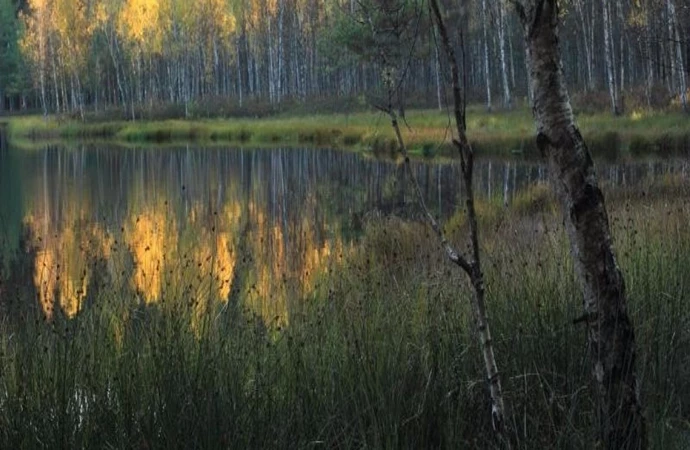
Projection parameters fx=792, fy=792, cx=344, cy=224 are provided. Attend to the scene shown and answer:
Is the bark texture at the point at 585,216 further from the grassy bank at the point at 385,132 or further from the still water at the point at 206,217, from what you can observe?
the grassy bank at the point at 385,132

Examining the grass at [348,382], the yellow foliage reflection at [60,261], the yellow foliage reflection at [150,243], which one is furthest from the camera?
the yellow foliage reflection at [150,243]

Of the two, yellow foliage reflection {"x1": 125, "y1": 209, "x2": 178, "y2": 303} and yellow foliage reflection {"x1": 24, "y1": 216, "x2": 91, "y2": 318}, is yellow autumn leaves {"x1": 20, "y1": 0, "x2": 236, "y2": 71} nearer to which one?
yellow foliage reflection {"x1": 24, "y1": 216, "x2": 91, "y2": 318}

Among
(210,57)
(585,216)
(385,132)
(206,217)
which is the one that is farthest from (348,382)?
(210,57)

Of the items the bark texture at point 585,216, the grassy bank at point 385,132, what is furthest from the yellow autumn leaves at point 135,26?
the bark texture at point 585,216

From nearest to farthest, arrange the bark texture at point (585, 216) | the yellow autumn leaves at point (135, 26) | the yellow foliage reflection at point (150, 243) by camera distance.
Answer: the bark texture at point (585, 216) → the yellow foliage reflection at point (150, 243) → the yellow autumn leaves at point (135, 26)

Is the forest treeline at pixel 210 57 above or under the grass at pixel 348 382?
above

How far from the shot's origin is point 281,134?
3906 cm

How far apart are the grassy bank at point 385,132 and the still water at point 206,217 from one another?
1.99 meters

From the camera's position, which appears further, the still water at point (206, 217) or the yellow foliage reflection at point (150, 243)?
the yellow foliage reflection at point (150, 243)

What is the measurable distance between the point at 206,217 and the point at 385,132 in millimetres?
17677

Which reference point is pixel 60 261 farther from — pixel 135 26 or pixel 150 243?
pixel 135 26

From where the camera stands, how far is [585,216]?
2836mm

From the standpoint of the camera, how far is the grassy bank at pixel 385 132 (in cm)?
2236

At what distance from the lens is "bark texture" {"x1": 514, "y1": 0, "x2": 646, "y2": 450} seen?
9.18 feet
